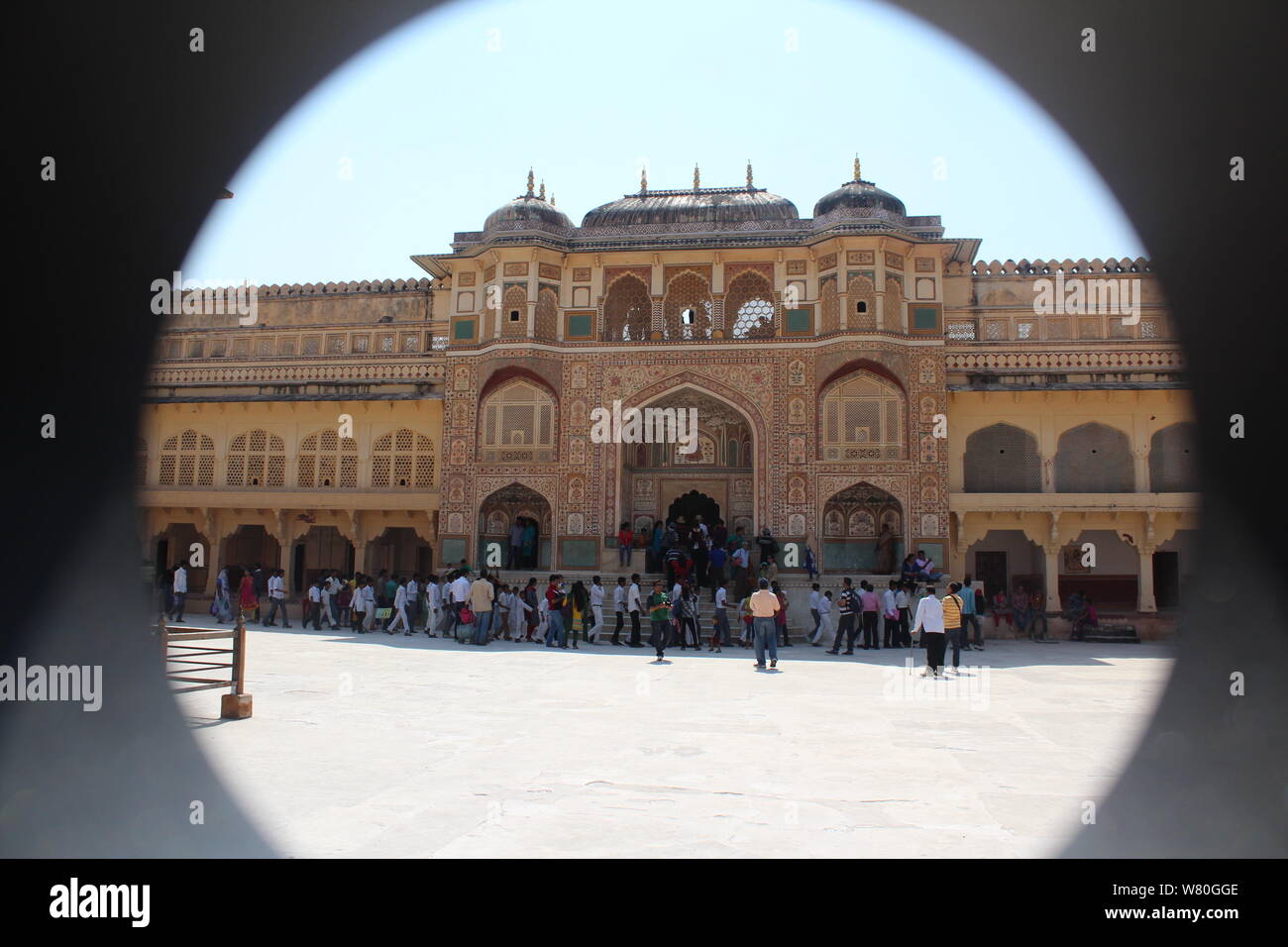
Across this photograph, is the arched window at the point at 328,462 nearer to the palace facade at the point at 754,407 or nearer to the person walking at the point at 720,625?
the palace facade at the point at 754,407

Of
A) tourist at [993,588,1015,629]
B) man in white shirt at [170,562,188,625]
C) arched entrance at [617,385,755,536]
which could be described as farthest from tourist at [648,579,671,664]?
man in white shirt at [170,562,188,625]

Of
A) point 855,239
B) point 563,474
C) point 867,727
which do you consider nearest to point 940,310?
point 855,239

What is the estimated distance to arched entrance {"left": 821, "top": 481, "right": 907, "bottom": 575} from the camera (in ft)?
76.1

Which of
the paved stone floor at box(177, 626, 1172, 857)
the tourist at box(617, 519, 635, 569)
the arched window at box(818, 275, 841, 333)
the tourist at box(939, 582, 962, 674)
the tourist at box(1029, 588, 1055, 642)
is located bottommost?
the tourist at box(1029, 588, 1055, 642)

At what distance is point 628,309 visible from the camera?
1008 inches

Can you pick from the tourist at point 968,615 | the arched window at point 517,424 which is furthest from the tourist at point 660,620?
the arched window at point 517,424

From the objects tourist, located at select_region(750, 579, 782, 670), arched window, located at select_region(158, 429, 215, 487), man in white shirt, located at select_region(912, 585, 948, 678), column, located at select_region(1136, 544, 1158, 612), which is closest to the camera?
man in white shirt, located at select_region(912, 585, 948, 678)

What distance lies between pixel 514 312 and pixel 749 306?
250 inches

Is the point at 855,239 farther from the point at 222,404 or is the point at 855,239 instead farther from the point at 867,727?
the point at 222,404

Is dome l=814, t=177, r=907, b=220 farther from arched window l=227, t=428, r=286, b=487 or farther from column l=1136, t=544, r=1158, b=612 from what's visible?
arched window l=227, t=428, r=286, b=487

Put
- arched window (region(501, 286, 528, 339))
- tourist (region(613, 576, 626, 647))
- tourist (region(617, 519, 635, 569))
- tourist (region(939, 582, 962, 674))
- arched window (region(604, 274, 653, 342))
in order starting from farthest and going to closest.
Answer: arched window (region(604, 274, 653, 342)) → arched window (region(501, 286, 528, 339)) → tourist (region(617, 519, 635, 569)) → tourist (region(613, 576, 626, 647)) → tourist (region(939, 582, 962, 674))

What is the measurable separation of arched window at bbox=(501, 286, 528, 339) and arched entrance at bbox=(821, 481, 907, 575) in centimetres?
928

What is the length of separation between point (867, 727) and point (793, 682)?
3.53 m

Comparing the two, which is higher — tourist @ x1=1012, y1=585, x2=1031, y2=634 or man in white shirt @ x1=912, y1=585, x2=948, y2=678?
man in white shirt @ x1=912, y1=585, x2=948, y2=678
